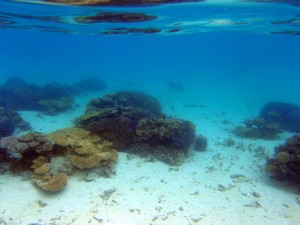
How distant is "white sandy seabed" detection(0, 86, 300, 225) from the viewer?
23.7ft

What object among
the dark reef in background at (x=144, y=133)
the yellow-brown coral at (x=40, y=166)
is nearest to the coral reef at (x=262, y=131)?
the dark reef in background at (x=144, y=133)

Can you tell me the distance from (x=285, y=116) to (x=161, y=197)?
14.2 m

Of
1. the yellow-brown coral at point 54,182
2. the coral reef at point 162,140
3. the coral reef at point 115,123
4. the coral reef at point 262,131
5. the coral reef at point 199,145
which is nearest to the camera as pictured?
the yellow-brown coral at point 54,182

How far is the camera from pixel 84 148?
9148mm

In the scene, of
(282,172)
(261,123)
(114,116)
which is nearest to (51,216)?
(114,116)

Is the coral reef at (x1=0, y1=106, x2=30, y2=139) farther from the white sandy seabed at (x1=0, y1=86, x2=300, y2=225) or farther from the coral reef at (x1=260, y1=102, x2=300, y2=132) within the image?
the coral reef at (x1=260, y1=102, x2=300, y2=132)

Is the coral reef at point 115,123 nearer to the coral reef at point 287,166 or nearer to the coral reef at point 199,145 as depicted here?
the coral reef at point 199,145

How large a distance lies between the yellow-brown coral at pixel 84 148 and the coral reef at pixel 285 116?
13216mm

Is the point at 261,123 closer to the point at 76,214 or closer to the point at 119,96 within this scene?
the point at 119,96

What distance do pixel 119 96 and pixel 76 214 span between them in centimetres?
1086

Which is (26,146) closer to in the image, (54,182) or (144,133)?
(54,182)

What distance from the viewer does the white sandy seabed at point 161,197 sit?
23.7ft

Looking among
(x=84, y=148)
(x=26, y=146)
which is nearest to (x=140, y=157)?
(x=84, y=148)

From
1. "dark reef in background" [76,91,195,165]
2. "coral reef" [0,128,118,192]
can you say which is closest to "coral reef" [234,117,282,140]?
"dark reef in background" [76,91,195,165]
